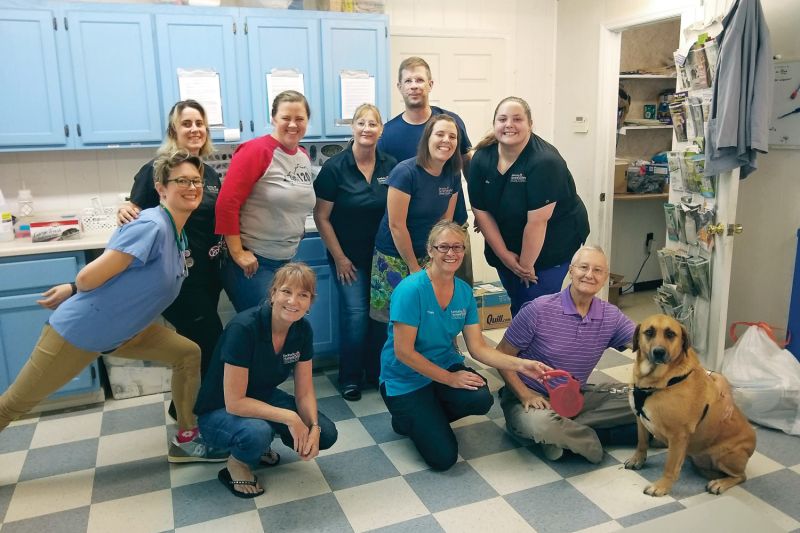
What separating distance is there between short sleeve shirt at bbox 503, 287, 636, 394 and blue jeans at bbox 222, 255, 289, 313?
3.66 ft

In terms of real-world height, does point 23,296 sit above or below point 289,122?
below

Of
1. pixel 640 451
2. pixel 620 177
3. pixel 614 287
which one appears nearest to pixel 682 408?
pixel 640 451

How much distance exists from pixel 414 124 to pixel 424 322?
1.12 metres

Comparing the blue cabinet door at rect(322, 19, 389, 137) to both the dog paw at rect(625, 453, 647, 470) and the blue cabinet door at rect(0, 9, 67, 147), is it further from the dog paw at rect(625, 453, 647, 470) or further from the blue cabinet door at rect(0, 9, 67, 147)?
the dog paw at rect(625, 453, 647, 470)

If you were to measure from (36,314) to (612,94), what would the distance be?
12.0ft

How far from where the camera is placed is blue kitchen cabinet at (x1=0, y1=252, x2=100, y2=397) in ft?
9.41

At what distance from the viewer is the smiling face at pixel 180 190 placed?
2.11m

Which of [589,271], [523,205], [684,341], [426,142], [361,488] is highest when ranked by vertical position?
[426,142]

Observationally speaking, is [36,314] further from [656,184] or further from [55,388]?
[656,184]

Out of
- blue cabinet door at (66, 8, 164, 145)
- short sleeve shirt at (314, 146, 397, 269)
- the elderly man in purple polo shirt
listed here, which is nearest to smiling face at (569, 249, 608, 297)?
the elderly man in purple polo shirt

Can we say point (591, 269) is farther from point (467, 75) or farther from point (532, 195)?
point (467, 75)

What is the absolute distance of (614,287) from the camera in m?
4.58

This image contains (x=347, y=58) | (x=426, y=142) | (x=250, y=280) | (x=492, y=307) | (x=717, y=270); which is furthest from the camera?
(x=492, y=307)

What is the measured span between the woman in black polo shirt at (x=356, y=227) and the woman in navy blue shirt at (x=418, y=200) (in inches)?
5.4
